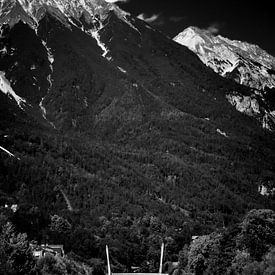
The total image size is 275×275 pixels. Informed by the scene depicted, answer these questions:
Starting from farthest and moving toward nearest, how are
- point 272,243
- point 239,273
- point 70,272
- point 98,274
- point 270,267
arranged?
point 98,274 < point 70,272 < point 272,243 < point 239,273 < point 270,267

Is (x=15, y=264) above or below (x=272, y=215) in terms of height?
below

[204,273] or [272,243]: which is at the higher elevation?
[272,243]

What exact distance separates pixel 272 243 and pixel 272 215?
12.2 meters

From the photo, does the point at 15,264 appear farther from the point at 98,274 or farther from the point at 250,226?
the point at 98,274

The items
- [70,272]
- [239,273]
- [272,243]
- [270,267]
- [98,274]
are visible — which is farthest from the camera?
[98,274]

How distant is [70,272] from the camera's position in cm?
14888

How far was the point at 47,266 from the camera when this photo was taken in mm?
127625

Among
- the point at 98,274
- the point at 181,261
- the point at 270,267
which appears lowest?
the point at 98,274

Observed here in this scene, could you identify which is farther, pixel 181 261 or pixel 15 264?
pixel 181 261

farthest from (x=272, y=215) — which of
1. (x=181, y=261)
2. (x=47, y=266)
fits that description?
(x=47, y=266)

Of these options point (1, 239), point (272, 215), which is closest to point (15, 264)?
point (1, 239)

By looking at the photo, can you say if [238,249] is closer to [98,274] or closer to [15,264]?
[15,264]

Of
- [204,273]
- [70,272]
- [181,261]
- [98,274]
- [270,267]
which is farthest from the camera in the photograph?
[98,274]

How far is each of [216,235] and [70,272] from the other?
37.2 metres
